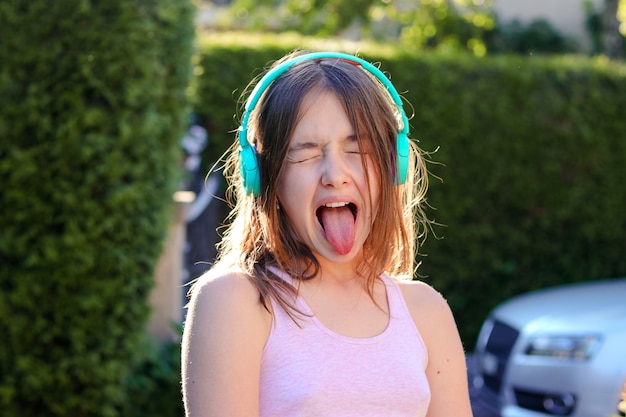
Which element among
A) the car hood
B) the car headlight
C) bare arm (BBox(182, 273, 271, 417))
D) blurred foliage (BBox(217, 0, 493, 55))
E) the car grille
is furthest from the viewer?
blurred foliage (BBox(217, 0, 493, 55))

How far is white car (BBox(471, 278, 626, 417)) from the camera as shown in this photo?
17.6 feet

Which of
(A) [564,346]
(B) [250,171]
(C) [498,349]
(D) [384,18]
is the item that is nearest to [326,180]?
(B) [250,171]

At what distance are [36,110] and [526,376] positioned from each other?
11.2ft

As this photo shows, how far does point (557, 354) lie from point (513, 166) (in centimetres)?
308

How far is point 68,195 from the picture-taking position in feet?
15.2

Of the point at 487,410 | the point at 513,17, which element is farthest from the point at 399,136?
Result: the point at 513,17

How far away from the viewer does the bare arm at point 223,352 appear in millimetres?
1655

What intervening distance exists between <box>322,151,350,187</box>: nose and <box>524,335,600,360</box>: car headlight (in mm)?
4062

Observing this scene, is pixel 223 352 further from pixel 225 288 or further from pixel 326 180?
pixel 326 180

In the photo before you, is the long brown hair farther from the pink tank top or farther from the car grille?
the car grille

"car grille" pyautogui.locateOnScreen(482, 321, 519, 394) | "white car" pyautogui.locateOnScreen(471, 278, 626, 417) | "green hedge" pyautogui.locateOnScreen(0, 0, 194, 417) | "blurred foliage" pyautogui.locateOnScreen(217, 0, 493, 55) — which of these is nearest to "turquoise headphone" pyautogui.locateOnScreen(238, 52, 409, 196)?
"green hedge" pyautogui.locateOnScreen(0, 0, 194, 417)

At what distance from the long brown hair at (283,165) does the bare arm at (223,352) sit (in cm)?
10

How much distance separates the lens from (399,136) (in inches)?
76.9

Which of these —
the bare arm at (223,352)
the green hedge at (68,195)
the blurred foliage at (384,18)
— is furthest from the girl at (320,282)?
the blurred foliage at (384,18)
